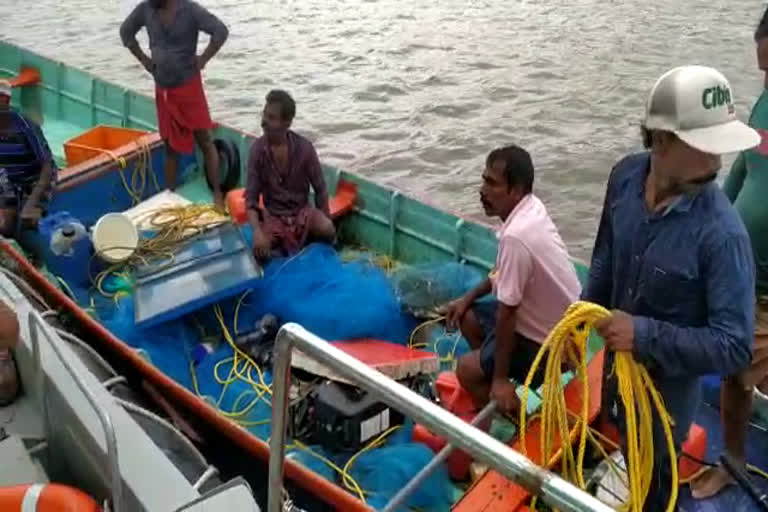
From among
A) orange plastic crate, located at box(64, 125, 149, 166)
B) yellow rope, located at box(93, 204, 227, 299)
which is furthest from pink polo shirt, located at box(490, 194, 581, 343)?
orange plastic crate, located at box(64, 125, 149, 166)

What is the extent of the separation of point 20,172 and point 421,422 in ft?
18.1

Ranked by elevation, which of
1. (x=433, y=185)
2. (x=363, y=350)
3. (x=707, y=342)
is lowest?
(x=433, y=185)

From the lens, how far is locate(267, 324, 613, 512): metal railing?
6.07 feet

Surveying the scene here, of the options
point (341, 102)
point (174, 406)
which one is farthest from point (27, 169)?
point (341, 102)

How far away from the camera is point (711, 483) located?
13.0 ft

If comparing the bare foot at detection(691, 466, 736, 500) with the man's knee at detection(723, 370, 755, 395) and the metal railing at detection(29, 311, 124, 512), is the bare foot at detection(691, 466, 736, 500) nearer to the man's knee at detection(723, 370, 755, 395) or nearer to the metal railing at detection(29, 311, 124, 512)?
the man's knee at detection(723, 370, 755, 395)

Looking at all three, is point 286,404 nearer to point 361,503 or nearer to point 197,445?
point 361,503

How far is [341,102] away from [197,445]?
976cm

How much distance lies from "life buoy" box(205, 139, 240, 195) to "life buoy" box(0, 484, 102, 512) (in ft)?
16.2

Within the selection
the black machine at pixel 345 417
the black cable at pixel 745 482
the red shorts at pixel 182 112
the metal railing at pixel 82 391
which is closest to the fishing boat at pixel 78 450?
the metal railing at pixel 82 391

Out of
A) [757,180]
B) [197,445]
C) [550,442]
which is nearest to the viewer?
[550,442]

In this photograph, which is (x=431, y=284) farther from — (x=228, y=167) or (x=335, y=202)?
(x=228, y=167)

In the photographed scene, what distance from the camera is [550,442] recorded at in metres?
3.16

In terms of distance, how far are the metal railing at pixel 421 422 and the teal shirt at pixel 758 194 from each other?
7.71ft
